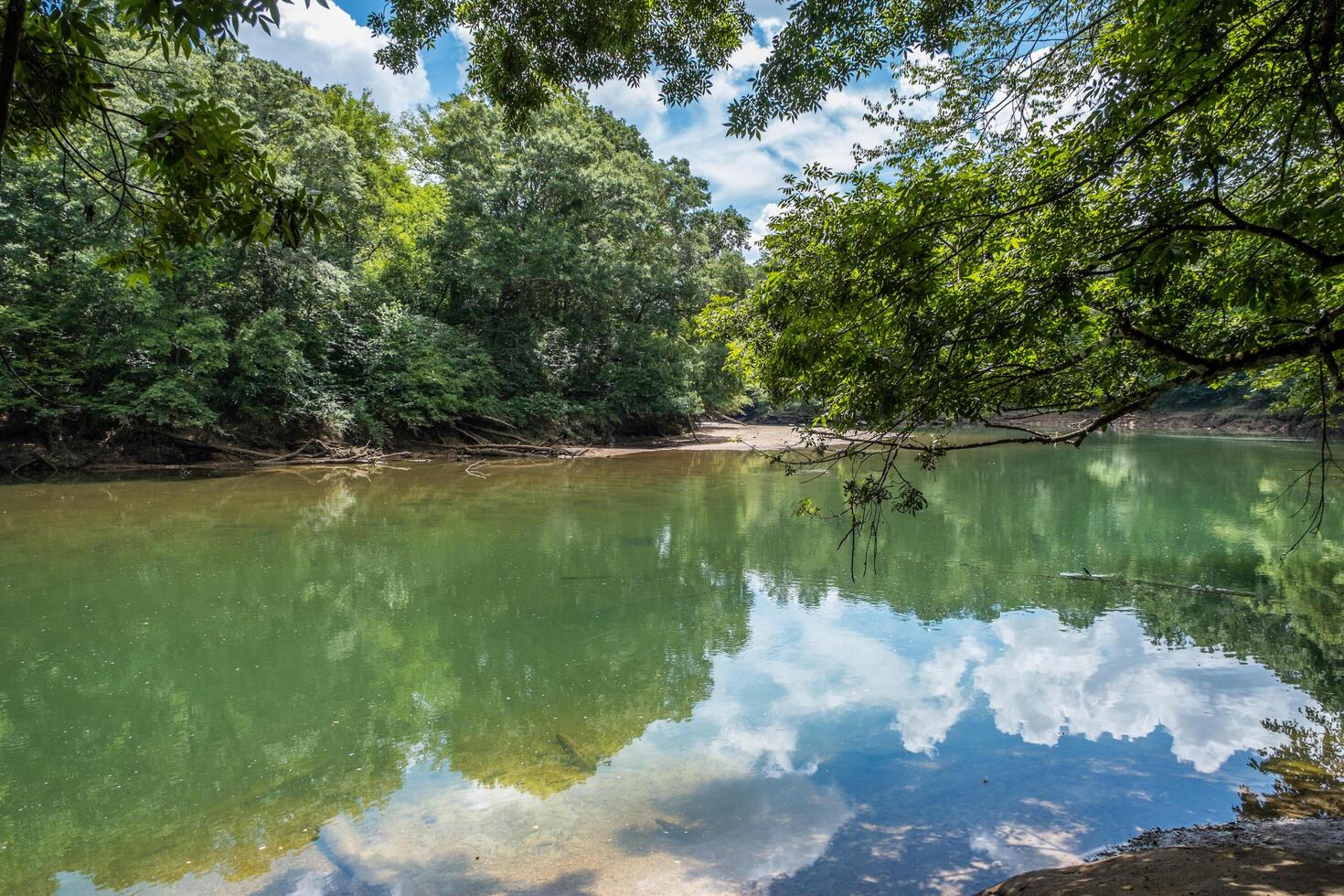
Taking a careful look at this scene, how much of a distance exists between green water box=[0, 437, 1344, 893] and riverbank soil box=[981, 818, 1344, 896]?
0.39 meters

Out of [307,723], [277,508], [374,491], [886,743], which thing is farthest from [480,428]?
[886,743]

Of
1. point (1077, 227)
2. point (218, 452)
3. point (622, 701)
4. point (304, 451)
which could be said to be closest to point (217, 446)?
point (218, 452)

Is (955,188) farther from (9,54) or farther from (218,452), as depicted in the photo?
(218,452)

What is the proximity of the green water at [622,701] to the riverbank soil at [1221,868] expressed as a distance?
387 millimetres

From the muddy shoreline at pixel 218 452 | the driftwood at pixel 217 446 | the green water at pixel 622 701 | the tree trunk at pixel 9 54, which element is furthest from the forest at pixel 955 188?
the driftwood at pixel 217 446

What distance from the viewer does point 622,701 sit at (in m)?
5.20

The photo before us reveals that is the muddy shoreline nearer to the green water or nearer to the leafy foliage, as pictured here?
the green water

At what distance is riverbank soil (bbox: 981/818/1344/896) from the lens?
2.41m

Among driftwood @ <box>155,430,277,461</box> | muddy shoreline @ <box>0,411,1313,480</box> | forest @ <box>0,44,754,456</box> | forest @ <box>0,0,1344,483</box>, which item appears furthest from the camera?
driftwood @ <box>155,430,277,461</box>

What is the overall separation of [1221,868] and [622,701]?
3.56 metres

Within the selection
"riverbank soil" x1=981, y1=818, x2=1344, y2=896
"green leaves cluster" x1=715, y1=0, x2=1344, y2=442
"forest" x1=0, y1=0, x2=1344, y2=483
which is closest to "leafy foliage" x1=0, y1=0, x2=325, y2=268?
"forest" x1=0, y1=0, x2=1344, y2=483

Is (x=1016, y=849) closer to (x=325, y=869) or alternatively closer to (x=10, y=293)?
(x=325, y=869)

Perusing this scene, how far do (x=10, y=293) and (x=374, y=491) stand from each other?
8.02 metres

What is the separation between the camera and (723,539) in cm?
1066
